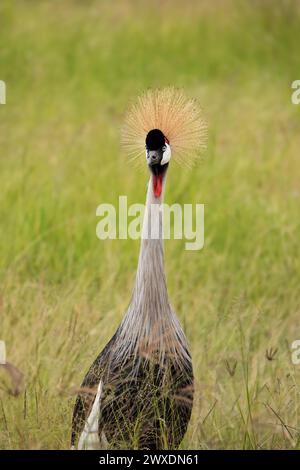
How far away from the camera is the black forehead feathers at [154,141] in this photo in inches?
102

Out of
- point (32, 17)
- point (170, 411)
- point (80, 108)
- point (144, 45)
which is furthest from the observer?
point (32, 17)

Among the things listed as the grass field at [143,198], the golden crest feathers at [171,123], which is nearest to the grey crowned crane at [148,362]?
the golden crest feathers at [171,123]

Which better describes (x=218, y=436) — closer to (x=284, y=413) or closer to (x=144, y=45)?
(x=284, y=413)

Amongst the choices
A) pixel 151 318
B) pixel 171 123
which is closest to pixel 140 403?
pixel 151 318

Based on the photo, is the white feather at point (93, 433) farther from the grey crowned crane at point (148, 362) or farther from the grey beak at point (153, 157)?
the grey beak at point (153, 157)

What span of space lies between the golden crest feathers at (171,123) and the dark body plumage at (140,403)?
527 millimetres

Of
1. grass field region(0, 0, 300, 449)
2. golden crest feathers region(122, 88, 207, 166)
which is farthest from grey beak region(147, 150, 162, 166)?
grass field region(0, 0, 300, 449)

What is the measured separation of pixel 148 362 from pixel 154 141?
55 centimetres

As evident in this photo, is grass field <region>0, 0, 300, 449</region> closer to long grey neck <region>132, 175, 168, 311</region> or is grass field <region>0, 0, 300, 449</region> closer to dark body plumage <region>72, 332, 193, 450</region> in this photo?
dark body plumage <region>72, 332, 193, 450</region>

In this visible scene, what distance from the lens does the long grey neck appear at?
8.41 feet

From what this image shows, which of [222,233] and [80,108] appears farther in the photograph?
[80,108]

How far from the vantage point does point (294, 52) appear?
7.73 m

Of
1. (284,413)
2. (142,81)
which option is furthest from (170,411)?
(142,81)

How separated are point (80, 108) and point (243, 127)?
110 cm
